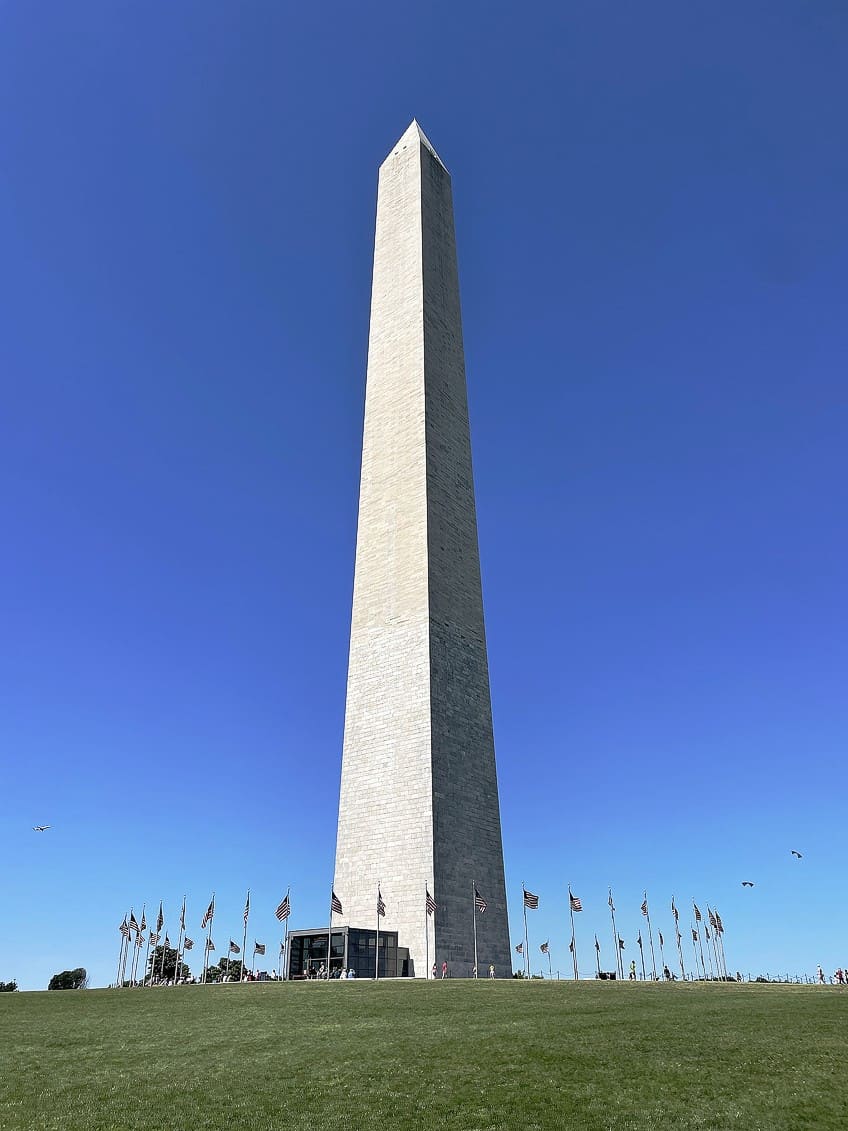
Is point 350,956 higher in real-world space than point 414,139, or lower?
lower

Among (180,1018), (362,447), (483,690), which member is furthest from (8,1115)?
(362,447)

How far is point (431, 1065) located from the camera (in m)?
15.7

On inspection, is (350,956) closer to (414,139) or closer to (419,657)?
(419,657)

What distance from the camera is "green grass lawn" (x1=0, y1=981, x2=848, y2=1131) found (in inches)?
519

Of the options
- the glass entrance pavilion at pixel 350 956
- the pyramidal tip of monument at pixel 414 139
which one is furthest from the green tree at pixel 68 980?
the pyramidal tip of monument at pixel 414 139

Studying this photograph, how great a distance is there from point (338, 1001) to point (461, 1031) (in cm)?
626

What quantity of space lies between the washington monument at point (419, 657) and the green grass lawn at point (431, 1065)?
12397mm

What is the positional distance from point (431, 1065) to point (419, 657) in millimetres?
24277

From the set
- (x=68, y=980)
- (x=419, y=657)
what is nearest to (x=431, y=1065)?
(x=419, y=657)

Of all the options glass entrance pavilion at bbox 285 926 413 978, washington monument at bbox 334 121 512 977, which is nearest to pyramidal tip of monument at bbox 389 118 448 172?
washington monument at bbox 334 121 512 977

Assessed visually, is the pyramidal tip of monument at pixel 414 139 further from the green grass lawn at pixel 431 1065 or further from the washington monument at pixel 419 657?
the green grass lawn at pixel 431 1065

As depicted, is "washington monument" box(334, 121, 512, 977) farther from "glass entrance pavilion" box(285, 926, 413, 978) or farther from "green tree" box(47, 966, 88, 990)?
"green tree" box(47, 966, 88, 990)

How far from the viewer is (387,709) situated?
39.8m

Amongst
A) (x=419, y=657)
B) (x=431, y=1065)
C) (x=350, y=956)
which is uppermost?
(x=419, y=657)
